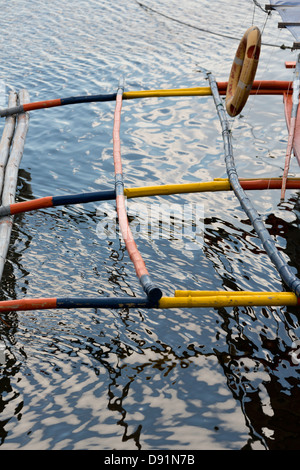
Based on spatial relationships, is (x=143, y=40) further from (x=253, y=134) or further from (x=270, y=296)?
(x=270, y=296)

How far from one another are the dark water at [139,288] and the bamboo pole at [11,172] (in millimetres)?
515

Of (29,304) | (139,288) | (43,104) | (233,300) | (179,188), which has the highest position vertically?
(43,104)

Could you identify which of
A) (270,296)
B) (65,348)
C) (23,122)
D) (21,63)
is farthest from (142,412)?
(21,63)

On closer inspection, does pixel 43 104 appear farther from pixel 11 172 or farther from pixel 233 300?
pixel 233 300

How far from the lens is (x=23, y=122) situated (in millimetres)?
9391

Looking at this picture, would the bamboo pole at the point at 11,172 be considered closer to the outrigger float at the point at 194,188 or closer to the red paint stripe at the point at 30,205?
the outrigger float at the point at 194,188

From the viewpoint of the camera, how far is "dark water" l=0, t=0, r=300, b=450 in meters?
4.83

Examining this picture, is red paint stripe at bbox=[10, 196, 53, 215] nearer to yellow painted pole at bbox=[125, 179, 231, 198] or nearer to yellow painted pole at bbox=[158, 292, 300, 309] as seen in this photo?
yellow painted pole at bbox=[125, 179, 231, 198]

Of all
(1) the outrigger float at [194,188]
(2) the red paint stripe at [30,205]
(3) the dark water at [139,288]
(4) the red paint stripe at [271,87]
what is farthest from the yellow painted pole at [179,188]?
(4) the red paint stripe at [271,87]

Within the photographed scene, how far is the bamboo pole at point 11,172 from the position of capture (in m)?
6.64

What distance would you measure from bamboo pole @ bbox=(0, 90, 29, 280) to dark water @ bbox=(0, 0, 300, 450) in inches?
20.3

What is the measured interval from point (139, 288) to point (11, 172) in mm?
3075

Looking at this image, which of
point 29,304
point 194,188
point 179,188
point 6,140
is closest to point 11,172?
point 6,140

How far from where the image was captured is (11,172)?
27.1 ft
